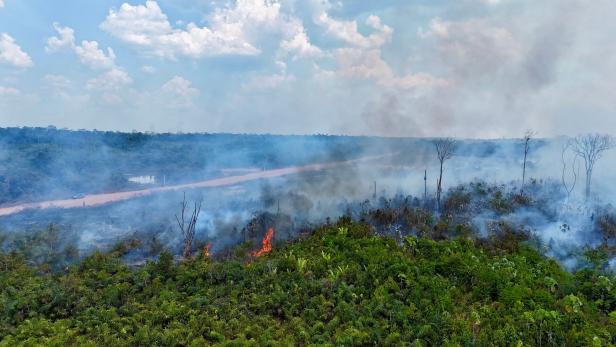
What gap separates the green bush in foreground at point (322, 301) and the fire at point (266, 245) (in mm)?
1650

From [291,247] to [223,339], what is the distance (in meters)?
8.31

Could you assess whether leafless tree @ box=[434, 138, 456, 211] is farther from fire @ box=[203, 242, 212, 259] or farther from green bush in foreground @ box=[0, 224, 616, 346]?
fire @ box=[203, 242, 212, 259]

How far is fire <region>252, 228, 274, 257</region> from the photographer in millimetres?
20591

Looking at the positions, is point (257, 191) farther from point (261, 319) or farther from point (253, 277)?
point (261, 319)

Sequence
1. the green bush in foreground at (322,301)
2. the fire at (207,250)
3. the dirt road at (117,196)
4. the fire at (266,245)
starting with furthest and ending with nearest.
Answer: the dirt road at (117,196) < the fire at (266,245) < the fire at (207,250) < the green bush in foreground at (322,301)

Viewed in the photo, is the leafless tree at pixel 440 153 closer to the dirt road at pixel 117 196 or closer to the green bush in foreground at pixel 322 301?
the green bush in foreground at pixel 322 301

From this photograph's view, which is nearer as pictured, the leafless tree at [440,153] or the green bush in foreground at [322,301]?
the green bush in foreground at [322,301]

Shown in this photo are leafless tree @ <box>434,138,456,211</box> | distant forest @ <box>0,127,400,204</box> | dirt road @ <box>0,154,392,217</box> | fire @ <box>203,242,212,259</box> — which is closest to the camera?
fire @ <box>203,242,212,259</box>

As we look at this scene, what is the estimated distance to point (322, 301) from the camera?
574 inches

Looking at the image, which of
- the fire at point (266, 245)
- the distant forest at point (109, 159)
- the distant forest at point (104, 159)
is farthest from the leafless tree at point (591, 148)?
the distant forest at point (104, 159)

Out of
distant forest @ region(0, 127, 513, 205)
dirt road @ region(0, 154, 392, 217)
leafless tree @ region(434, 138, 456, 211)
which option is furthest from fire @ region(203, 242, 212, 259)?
distant forest @ region(0, 127, 513, 205)

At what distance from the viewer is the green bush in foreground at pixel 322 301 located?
12438 mm

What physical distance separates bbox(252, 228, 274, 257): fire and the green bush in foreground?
1.65 metres

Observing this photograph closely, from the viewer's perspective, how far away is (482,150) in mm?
70438
